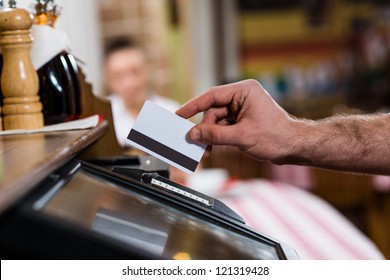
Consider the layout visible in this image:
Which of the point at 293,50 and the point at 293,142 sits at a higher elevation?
the point at 293,142

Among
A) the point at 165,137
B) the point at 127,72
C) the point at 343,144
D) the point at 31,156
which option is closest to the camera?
the point at 31,156

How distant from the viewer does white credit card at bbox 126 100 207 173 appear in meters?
1.42

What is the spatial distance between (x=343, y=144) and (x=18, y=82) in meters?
A: 0.78

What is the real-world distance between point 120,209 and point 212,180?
2.48 m

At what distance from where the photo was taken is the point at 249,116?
1574mm

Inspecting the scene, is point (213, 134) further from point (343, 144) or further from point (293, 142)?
point (343, 144)

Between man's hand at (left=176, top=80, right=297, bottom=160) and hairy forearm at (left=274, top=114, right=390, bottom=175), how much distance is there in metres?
0.03

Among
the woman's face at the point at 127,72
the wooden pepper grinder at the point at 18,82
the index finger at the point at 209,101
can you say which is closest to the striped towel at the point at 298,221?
the index finger at the point at 209,101

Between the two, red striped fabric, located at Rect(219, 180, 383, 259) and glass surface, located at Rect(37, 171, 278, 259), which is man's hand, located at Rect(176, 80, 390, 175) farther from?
red striped fabric, located at Rect(219, 180, 383, 259)

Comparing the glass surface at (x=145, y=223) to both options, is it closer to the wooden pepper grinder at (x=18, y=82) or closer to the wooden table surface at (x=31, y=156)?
the wooden table surface at (x=31, y=156)

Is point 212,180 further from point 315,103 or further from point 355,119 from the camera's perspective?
point 315,103

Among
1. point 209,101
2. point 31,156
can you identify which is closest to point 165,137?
point 209,101

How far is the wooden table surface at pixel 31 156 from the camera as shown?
822 mm
